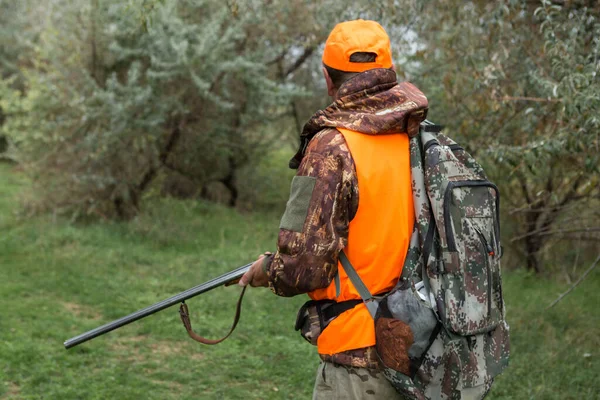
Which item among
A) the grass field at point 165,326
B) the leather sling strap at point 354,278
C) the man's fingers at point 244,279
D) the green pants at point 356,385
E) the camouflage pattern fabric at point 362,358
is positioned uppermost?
the leather sling strap at point 354,278

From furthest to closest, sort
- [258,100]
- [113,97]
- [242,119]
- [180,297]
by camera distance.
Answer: [242,119], [258,100], [113,97], [180,297]

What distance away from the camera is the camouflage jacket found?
238 centimetres

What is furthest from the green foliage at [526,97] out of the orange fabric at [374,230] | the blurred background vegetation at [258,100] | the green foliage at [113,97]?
the green foliage at [113,97]

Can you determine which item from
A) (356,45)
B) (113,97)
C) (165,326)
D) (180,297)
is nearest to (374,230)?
(356,45)

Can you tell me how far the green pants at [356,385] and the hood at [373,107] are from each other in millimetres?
810

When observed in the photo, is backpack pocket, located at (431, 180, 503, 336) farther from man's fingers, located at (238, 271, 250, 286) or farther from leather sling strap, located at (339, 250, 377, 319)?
man's fingers, located at (238, 271, 250, 286)

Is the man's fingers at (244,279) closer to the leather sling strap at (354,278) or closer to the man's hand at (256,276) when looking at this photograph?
the man's hand at (256,276)

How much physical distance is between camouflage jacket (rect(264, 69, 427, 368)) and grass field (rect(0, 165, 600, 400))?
276 centimetres

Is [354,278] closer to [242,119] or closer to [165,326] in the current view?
[165,326]

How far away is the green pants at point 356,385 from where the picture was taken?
8.14 ft

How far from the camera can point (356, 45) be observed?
251 cm

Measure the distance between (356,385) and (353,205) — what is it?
0.62m

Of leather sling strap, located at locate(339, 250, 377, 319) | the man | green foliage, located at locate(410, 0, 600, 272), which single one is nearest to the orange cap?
the man

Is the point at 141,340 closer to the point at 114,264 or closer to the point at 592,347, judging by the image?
the point at 114,264
